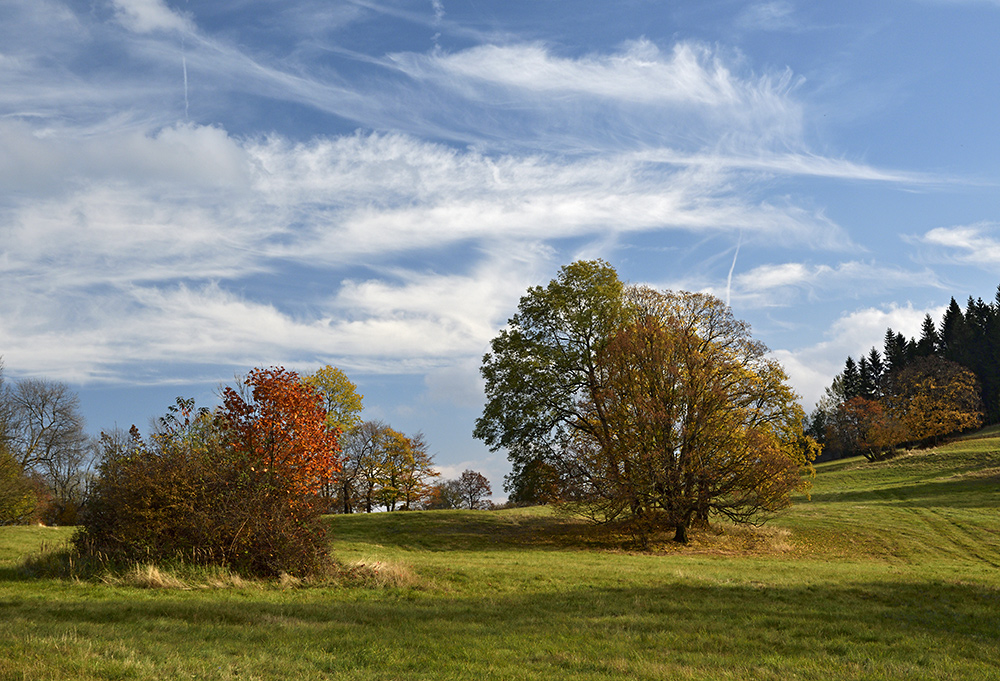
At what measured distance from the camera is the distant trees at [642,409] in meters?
29.1

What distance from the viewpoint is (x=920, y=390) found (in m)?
78.8

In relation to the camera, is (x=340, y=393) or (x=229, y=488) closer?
(x=229, y=488)

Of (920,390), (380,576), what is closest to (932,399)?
(920,390)

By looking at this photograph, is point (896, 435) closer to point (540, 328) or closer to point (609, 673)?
point (540, 328)

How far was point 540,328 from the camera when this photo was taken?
34625 mm

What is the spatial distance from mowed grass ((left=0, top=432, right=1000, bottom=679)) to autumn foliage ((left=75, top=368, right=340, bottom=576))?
140cm

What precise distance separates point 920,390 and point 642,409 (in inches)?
2615

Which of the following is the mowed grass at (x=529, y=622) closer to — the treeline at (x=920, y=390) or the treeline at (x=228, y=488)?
the treeline at (x=228, y=488)

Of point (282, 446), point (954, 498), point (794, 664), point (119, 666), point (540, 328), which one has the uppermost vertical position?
point (540, 328)

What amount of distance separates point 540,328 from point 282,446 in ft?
63.0

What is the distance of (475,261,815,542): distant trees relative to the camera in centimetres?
2908

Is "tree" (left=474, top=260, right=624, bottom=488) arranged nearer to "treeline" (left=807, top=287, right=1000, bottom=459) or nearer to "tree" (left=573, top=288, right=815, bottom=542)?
"tree" (left=573, top=288, right=815, bottom=542)

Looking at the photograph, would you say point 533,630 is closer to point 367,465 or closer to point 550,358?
point 550,358

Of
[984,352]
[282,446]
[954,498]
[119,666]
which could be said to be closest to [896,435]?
[954,498]
